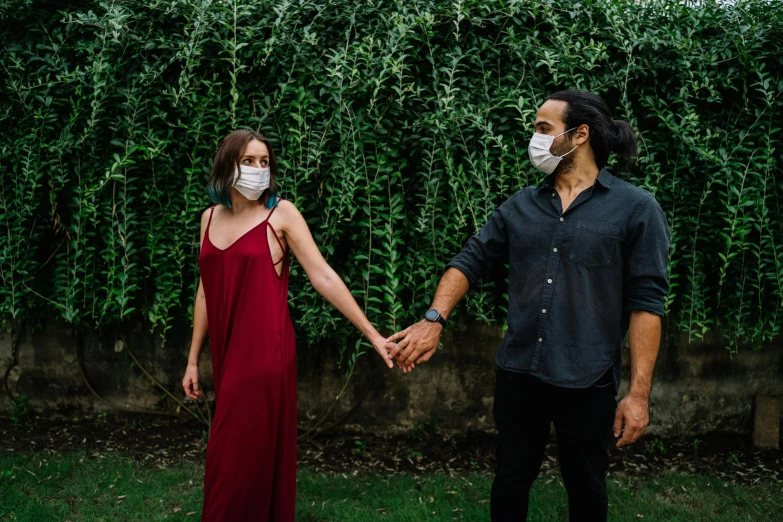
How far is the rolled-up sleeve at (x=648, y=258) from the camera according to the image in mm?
2557

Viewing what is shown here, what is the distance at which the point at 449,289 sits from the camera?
2957mm

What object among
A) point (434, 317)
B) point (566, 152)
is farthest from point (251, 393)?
point (566, 152)

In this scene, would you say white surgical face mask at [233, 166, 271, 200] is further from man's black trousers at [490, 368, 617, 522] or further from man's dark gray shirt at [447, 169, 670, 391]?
man's black trousers at [490, 368, 617, 522]

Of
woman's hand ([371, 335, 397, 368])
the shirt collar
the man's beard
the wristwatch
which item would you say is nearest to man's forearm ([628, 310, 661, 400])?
the shirt collar

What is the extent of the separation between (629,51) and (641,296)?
206 centimetres

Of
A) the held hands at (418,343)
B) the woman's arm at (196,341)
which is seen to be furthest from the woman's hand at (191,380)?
the held hands at (418,343)

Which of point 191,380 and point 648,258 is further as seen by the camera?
point 191,380

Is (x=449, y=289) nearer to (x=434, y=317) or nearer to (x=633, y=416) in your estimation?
(x=434, y=317)

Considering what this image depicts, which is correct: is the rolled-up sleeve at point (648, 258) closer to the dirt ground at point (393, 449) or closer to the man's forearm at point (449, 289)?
the man's forearm at point (449, 289)

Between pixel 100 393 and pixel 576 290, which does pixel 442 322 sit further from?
pixel 100 393

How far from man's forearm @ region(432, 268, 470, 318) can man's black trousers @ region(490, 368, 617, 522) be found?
0.41 meters

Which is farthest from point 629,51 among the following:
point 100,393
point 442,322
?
point 100,393

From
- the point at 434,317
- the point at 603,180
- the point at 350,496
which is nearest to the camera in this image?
the point at 603,180

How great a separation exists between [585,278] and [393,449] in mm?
2408
